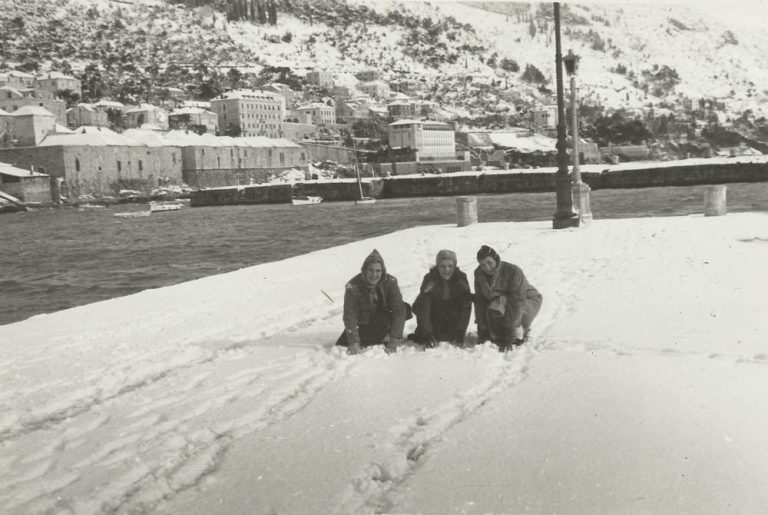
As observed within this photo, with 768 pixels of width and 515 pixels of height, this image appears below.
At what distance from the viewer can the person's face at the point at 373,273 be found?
5152mm

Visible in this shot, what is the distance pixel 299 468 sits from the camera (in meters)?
3.23

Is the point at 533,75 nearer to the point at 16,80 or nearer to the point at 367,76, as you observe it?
the point at 367,76

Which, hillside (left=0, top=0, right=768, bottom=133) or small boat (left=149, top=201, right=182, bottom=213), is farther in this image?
hillside (left=0, top=0, right=768, bottom=133)

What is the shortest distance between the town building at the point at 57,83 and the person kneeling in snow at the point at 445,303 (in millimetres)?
101636

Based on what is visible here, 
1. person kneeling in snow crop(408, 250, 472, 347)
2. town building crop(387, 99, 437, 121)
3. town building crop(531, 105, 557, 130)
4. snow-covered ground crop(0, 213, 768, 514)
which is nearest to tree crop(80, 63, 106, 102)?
town building crop(387, 99, 437, 121)

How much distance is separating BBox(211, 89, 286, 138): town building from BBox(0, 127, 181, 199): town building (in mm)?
26288

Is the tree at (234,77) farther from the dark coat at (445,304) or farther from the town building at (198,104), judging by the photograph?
the dark coat at (445,304)

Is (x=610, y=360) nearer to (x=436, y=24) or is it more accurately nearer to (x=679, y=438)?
(x=679, y=438)

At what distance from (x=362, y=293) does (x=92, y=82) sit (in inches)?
4540

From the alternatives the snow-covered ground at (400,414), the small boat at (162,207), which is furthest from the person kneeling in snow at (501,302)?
the small boat at (162,207)

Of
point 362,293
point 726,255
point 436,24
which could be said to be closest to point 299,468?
point 362,293

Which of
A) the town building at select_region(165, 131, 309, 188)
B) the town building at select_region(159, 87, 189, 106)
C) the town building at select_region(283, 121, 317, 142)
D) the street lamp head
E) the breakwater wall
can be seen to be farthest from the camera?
the town building at select_region(159, 87, 189, 106)

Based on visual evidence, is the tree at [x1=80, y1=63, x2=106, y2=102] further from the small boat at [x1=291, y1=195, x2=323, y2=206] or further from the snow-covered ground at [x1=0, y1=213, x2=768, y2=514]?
the snow-covered ground at [x1=0, y1=213, x2=768, y2=514]

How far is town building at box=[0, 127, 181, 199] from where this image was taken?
68438mm
